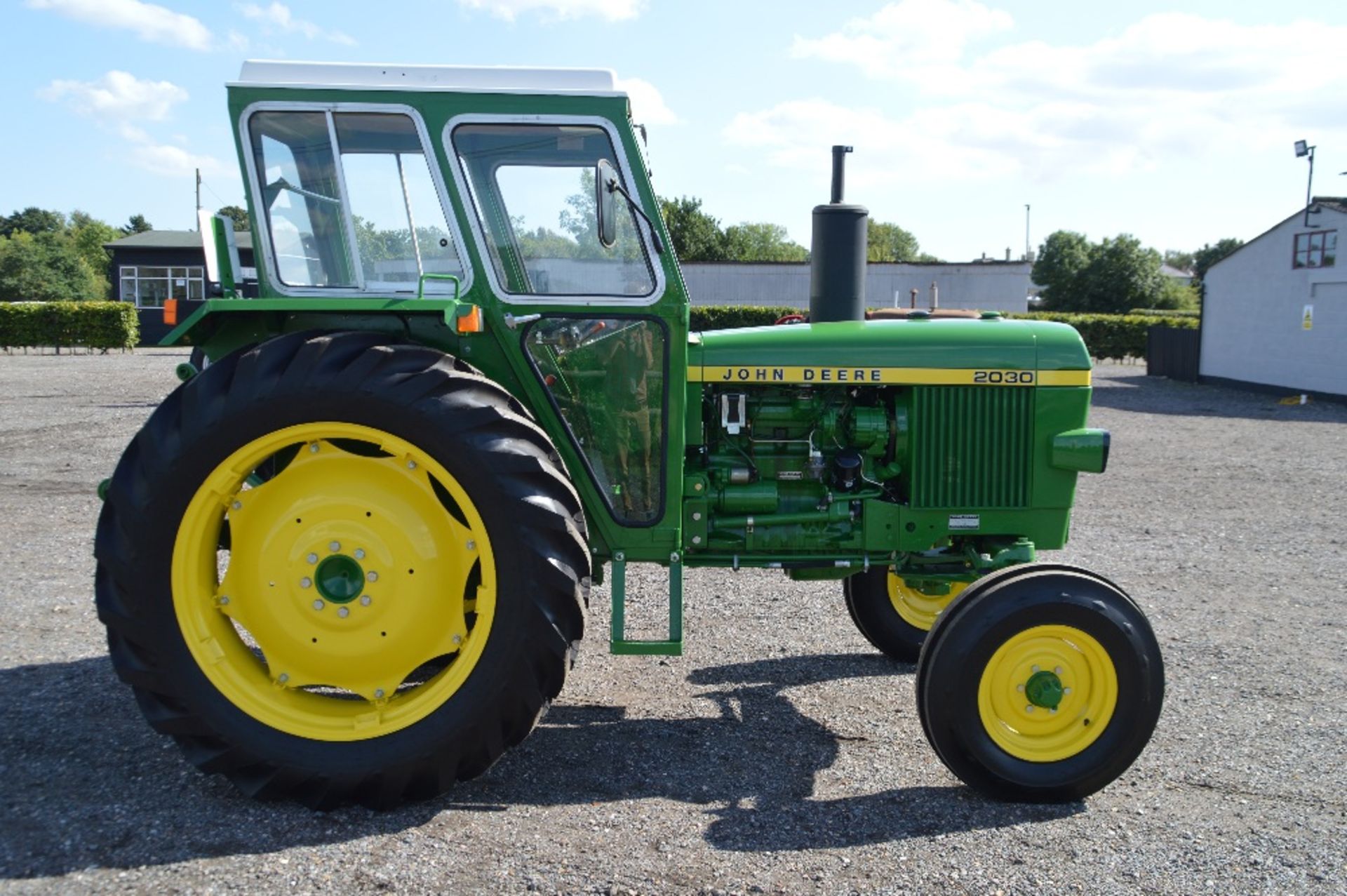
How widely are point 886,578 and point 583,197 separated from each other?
2720mm

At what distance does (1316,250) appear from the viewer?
82.2 ft

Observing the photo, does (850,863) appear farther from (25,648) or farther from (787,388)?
(25,648)

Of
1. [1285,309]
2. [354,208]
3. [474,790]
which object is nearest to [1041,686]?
[474,790]

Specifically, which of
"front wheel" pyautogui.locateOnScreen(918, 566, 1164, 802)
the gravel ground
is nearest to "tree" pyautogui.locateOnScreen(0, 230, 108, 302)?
the gravel ground

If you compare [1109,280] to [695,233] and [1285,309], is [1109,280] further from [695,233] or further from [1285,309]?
[1285,309]

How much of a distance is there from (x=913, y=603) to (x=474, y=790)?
108 inches

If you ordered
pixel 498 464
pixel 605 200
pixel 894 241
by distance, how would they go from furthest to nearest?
pixel 894 241, pixel 605 200, pixel 498 464

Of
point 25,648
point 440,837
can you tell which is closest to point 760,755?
point 440,837

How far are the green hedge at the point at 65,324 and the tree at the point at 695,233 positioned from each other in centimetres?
1887

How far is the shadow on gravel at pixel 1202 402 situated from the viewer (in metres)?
21.4

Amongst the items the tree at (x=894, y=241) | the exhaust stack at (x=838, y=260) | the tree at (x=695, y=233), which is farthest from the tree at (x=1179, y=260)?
the exhaust stack at (x=838, y=260)

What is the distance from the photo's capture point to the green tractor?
3.85m

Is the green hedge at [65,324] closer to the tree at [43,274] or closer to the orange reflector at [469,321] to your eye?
the tree at [43,274]

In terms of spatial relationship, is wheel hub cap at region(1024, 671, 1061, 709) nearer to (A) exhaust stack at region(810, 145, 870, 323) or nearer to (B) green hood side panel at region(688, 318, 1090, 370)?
(B) green hood side panel at region(688, 318, 1090, 370)
